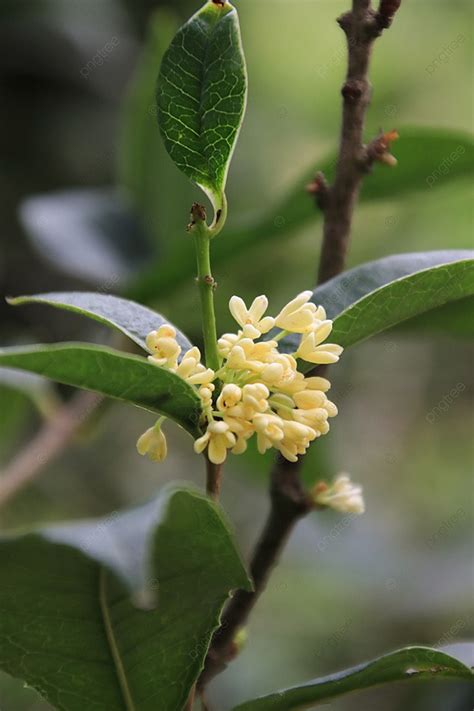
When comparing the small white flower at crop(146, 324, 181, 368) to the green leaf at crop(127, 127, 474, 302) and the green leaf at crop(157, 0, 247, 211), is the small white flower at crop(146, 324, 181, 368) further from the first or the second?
the green leaf at crop(127, 127, 474, 302)

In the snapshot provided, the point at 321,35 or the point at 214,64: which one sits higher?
the point at 214,64

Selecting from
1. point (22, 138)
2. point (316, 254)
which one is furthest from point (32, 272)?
point (316, 254)

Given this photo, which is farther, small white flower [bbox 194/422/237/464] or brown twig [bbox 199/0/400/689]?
brown twig [bbox 199/0/400/689]

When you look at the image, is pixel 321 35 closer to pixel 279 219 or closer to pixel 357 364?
pixel 357 364

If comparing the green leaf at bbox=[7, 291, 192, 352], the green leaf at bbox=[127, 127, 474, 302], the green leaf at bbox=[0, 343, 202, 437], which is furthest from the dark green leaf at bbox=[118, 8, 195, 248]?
the green leaf at bbox=[0, 343, 202, 437]

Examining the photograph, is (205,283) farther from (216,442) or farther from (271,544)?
(271,544)

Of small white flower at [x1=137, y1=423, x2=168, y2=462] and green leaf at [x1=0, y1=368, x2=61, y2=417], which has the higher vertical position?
small white flower at [x1=137, y1=423, x2=168, y2=462]
